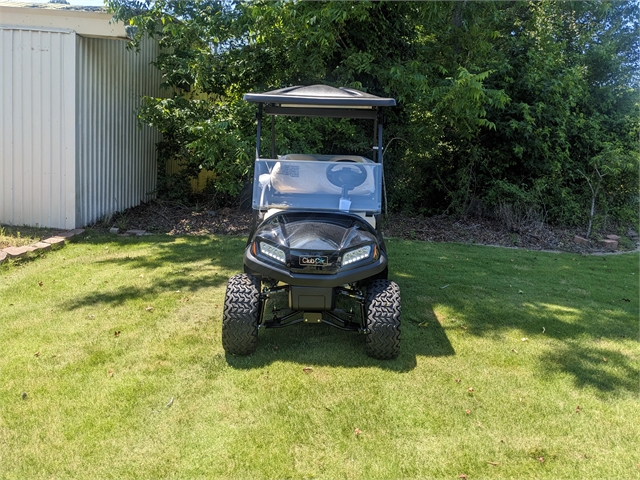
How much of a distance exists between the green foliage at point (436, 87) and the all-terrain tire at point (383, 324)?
3.70 metres

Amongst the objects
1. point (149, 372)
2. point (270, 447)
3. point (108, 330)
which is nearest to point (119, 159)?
point (108, 330)

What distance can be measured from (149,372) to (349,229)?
1.55 metres

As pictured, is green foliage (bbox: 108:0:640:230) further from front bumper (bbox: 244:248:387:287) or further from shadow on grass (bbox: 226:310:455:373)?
front bumper (bbox: 244:248:387:287)

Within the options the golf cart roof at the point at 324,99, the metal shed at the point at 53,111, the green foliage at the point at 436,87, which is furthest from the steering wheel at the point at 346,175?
the metal shed at the point at 53,111

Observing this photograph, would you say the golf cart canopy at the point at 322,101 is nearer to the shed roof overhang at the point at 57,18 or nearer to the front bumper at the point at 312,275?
the front bumper at the point at 312,275

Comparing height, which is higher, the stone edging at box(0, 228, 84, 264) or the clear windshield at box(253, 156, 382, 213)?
the clear windshield at box(253, 156, 382, 213)

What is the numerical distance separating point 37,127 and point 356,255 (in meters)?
5.42

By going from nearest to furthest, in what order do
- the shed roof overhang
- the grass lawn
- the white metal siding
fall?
the grass lawn → the shed roof overhang → the white metal siding

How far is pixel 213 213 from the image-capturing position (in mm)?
8492

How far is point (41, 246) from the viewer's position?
591 cm

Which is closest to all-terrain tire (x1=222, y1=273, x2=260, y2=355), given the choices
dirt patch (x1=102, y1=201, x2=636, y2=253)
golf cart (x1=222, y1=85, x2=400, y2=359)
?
golf cart (x1=222, y1=85, x2=400, y2=359)

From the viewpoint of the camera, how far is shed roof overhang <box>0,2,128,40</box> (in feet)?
21.3

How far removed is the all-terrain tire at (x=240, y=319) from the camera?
3270 mm

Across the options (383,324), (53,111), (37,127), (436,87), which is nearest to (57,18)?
(53,111)
